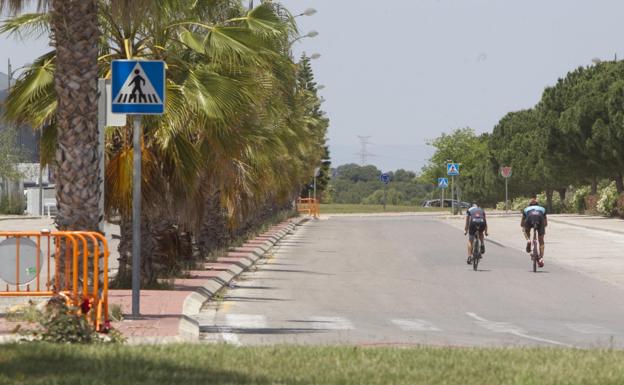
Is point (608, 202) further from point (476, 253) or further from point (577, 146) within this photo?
point (476, 253)

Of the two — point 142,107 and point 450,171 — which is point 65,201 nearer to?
point 142,107

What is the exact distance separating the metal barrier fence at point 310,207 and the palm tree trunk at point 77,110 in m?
68.9

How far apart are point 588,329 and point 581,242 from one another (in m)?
27.8

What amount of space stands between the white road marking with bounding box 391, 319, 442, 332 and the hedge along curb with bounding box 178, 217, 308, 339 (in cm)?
264

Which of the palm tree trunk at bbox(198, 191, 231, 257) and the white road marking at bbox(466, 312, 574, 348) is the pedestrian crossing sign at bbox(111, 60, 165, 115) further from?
the palm tree trunk at bbox(198, 191, 231, 257)

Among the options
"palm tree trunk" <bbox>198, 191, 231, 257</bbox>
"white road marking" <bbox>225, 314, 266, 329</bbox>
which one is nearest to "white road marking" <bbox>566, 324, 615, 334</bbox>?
"white road marking" <bbox>225, 314, 266, 329</bbox>

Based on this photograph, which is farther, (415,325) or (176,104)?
(176,104)

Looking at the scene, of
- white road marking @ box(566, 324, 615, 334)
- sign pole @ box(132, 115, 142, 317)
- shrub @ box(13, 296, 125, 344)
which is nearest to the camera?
shrub @ box(13, 296, 125, 344)

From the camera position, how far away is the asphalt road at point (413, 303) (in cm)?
1623

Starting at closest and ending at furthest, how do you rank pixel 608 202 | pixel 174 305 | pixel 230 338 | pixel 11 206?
pixel 230 338 → pixel 174 305 → pixel 608 202 → pixel 11 206

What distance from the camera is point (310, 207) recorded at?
8825 cm

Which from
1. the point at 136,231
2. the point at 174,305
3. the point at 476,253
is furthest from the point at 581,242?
the point at 136,231

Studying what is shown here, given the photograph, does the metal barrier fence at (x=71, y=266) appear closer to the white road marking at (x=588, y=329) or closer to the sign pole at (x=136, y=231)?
the sign pole at (x=136, y=231)

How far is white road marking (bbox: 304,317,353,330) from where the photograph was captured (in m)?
17.3
